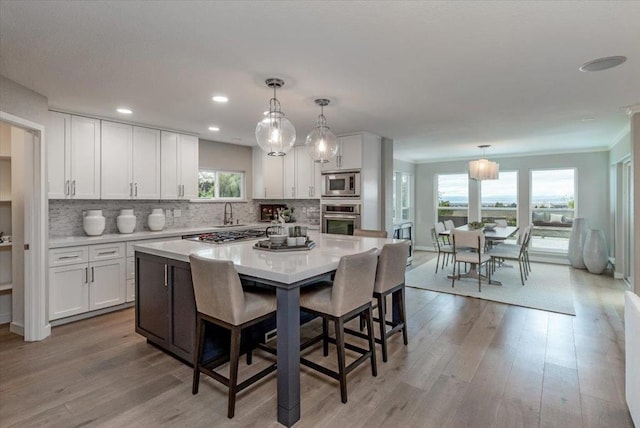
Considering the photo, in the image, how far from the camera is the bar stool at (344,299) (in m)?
2.14

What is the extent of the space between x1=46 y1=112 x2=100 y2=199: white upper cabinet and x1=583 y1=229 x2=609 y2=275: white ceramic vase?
7832mm

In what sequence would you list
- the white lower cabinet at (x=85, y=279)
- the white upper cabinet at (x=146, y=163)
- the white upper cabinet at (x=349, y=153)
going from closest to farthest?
1. the white lower cabinet at (x=85, y=279)
2. the white upper cabinet at (x=146, y=163)
3. the white upper cabinet at (x=349, y=153)

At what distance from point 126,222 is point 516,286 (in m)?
5.61

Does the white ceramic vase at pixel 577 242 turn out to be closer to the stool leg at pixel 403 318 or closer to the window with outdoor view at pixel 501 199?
the window with outdoor view at pixel 501 199

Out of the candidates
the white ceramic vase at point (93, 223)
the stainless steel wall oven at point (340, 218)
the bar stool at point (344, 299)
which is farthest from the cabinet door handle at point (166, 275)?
the stainless steel wall oven at point (340, 218)

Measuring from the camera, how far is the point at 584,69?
2545 mm

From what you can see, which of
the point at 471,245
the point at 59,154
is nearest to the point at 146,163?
the point at 59,154

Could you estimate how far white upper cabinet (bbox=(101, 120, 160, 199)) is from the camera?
4.16m

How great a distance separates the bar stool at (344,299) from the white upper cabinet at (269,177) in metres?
3.74

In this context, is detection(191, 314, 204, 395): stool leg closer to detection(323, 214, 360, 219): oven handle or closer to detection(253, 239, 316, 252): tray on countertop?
detection(253, 239, 316, 252): tray on countertop

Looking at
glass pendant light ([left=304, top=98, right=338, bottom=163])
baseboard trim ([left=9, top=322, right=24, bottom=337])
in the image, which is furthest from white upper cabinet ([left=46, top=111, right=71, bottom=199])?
glass pendant light ([left=304, top=98, right=338, bottom=163])

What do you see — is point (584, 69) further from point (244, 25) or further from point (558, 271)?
point (558, 271)

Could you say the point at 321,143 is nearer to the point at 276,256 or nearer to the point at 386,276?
the point at 276,256

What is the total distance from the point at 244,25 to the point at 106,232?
12.1 feet
